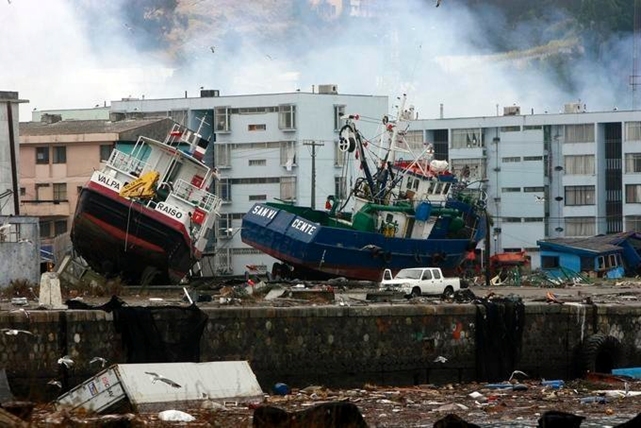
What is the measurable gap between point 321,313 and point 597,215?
2072 inches

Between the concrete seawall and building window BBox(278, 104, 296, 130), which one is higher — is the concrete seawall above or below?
below

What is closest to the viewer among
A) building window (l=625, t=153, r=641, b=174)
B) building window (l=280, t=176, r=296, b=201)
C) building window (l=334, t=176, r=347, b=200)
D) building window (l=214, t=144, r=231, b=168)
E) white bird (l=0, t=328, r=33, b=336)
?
white bird (l=0, t=328, r=33, b=336)

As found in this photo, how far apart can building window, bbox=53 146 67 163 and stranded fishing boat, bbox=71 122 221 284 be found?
15425 mm

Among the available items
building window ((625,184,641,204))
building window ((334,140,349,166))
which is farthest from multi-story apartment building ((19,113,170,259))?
building window ((625,184,641,204))

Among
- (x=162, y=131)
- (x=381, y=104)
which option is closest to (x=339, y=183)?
(x=381, y=104)

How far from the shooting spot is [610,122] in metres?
79.4

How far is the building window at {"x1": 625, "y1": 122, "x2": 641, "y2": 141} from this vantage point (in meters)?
79.0

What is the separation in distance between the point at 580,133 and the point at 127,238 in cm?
3568

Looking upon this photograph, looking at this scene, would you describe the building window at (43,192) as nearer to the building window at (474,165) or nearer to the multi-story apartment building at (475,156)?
the multi-story apartment building at (475,156)

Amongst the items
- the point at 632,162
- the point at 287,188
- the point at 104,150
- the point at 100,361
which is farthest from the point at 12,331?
the point at 632,162

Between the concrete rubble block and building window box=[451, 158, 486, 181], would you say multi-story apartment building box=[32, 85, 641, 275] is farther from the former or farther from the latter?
the concrete rubble block

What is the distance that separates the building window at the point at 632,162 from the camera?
78875mm

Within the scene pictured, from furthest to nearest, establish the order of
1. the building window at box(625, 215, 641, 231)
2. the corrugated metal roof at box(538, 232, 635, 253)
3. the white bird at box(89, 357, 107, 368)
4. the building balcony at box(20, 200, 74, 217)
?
1. the building window at box(625, 215, 641, 231)
2. the corrugated metal roof at box(538, 232, 635, 253)
3. the building balcony at box(20, 200, 74, 217)
4. the white bird at box(89, 357, 107, 368)

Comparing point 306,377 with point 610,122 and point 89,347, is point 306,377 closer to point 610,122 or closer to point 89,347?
point 89,347
